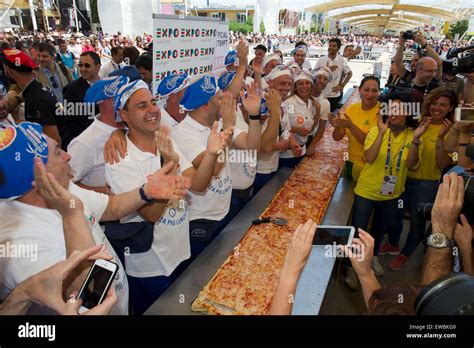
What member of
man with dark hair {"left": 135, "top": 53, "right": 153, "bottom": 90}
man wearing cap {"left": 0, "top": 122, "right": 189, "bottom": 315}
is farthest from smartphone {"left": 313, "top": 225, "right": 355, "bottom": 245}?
man with dark hair {"left": 135, "top": 53, "right": 153, "bottom": 90}

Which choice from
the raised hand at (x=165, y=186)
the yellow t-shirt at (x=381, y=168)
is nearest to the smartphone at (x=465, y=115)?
the yellow t-shirt at (x=381, y=168)

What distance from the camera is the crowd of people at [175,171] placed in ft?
4.20

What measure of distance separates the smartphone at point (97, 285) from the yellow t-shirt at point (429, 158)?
2.72 meters

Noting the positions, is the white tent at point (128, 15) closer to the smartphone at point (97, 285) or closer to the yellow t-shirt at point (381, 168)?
the yellow t-shirt at point (381, 168)

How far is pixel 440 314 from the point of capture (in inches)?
32.6

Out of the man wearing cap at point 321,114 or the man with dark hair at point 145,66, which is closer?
the man wearing cap at point 321,114

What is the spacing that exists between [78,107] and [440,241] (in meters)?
3.63

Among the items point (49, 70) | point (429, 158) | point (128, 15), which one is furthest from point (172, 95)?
point (128, 15)

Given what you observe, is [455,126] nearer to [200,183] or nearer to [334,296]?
[334,296]

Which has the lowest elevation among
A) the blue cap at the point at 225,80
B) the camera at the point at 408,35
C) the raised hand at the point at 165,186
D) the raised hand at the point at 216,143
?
the raised hand at the point at 165,186

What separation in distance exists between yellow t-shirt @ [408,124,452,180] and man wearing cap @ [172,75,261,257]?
1.78 m

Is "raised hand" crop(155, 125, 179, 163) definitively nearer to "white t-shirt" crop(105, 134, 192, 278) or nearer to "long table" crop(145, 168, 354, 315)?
"white t-shirt" crop(105, 134, 192, 278)

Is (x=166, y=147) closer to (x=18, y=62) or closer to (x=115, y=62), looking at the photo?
(x=18, y=62)
